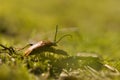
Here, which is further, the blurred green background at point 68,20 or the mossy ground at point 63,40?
the blurred green background at point 68,20

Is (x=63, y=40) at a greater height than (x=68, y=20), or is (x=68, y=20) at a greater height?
(x=68, y=20)

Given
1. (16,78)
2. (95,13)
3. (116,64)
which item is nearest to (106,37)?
(116,64)

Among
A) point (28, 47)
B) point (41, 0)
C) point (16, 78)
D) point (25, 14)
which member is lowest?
point (16, 78)

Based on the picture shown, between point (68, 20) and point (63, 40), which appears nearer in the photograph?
point (63, 40)

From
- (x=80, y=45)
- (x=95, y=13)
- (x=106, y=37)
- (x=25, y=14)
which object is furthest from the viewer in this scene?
(x=95, y=13)

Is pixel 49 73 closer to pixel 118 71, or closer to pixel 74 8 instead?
pixel 118 71

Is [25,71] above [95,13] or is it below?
below

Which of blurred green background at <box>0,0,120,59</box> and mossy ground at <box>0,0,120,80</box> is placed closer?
mossy ground at <box>0,0,120,80</box>

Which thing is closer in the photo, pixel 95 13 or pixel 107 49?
pixel 107 49
